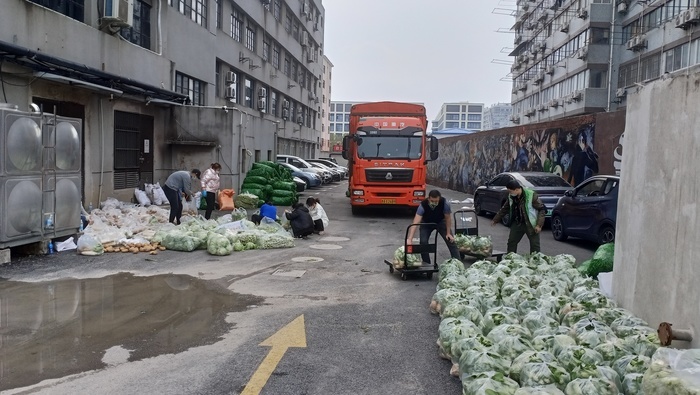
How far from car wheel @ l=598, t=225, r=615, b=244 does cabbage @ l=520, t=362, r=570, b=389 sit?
820 centimetres

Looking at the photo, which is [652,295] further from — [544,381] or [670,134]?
[544,381]

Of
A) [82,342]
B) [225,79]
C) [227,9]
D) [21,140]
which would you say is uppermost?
[227,9]

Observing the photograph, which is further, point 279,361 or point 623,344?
point 279,361

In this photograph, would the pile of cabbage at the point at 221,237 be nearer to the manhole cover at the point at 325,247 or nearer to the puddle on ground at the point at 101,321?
the manhole cover at the point at 325,247

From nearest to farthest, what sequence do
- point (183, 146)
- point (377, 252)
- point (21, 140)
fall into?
point (21, 140) → point (377, 252) → point (183, 146)

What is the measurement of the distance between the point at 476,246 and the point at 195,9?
57.9 feet

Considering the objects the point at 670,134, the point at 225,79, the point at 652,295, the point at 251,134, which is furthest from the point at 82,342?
the point at 225,79

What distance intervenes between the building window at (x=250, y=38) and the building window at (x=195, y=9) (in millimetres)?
10559

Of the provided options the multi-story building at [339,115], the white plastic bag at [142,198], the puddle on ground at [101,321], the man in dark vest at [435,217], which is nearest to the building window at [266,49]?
the white plastic bag at [142,198]

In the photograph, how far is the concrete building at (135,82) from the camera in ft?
41.3

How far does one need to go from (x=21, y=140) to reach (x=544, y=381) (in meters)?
8.60

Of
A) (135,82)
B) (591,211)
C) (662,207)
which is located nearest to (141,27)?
(135,82)

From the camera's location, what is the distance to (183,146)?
19.6m

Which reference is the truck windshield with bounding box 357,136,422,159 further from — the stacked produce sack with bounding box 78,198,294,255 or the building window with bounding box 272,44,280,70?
the building window with bounding box 272,44,280,70
